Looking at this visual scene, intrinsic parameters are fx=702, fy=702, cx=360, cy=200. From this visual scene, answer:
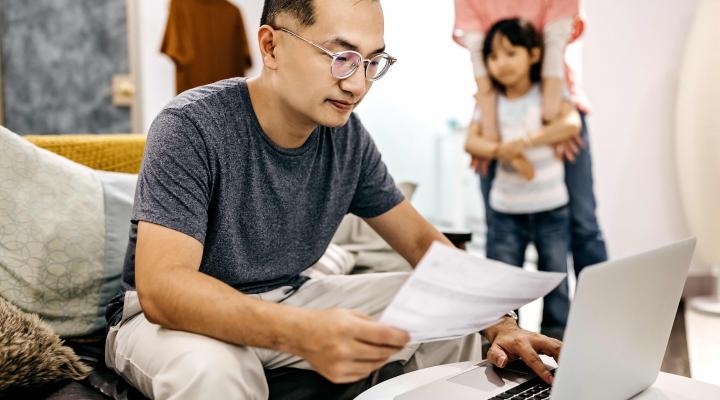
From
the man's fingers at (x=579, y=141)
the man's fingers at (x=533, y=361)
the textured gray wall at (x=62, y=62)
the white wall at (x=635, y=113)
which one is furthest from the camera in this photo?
the textured gray wall at (x=62, y=62)

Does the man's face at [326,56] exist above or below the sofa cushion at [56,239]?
above

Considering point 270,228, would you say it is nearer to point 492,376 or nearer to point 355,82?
point 355,82

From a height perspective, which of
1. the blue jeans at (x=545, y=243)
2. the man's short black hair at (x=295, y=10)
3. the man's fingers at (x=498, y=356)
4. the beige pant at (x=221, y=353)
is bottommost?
the blue jeans at (x=545, y=243)

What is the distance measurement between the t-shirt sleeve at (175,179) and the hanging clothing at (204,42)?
103 inches

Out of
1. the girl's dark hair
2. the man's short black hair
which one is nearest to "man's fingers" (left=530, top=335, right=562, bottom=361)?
the man's short black hair

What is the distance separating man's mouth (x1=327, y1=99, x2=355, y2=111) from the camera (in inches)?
46.8

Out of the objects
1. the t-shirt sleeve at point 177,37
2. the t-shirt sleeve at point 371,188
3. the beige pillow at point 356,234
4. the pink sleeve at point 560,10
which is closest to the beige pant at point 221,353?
the t-shirt sleeve at point 371,188

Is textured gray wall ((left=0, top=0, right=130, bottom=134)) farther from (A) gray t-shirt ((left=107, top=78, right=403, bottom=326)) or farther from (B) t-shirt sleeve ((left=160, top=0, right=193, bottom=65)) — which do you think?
(A) gray t-shirt ((left=107, top=78, right=403, bottom=326))

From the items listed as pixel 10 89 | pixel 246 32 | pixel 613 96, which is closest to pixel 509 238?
pixel 613 96

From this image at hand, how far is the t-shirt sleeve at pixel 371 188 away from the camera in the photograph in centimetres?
142

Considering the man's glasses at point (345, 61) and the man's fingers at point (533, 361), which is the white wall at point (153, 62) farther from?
the man's fingers at point (533, 361)

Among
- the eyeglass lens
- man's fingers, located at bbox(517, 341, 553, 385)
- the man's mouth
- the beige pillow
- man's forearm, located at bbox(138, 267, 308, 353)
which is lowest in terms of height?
the beige pillow

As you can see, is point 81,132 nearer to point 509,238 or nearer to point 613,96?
point 509,238

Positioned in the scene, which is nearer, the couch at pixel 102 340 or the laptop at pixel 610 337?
the laptop at pixel 610 337
